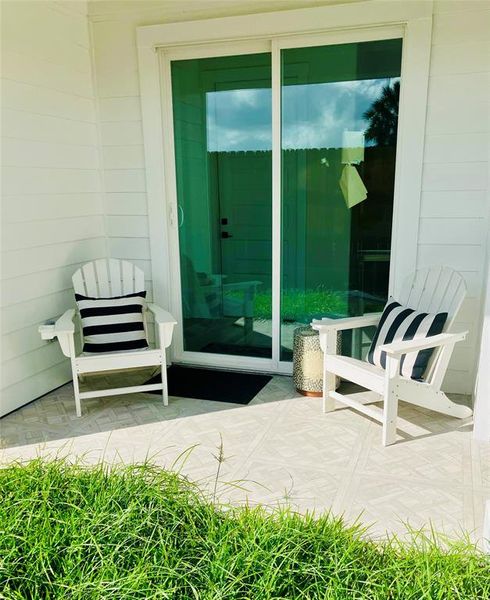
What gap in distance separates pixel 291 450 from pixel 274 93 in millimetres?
2383

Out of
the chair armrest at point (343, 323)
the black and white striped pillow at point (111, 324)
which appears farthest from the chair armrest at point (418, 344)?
the black and white striped pillow at point (111, 324)

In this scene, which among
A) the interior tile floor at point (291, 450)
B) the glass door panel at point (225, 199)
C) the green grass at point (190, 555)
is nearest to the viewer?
the green grass at point (190, 555)

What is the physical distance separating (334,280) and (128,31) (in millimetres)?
2354

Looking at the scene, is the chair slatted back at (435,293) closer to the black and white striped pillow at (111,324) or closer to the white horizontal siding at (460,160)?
the white horizontal siding at (460,160)

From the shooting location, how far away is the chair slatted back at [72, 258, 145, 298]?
3.95 metres

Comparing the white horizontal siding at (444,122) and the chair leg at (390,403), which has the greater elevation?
the white horizontal siding at (444,122)

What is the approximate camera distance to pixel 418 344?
2957mm

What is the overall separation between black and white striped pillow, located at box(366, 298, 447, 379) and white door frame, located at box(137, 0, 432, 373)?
423 mm

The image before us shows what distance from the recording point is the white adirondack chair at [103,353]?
3426 mm

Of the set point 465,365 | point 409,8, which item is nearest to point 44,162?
point 409,8

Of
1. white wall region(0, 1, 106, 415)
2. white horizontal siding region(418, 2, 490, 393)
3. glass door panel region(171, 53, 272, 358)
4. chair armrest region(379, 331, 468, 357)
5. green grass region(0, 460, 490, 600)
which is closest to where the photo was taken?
green grass region(0, 460, 490, 600)

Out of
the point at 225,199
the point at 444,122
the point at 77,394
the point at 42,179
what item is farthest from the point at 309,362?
the point at 42,179

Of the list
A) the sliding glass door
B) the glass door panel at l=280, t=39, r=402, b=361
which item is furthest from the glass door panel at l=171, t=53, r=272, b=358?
the glass door panel at l=280, t=39, r=402, b=361

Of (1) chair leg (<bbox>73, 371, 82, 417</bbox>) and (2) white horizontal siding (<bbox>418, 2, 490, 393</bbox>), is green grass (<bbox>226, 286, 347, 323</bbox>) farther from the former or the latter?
(1) chair leg (<bbox>73, 371, 82, 417</bbox>)
